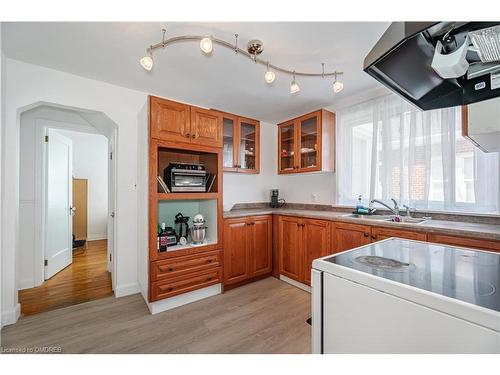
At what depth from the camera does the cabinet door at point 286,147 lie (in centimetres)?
313

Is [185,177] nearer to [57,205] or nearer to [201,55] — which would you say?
[201,55]

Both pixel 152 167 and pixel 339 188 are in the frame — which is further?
pixel 339 188

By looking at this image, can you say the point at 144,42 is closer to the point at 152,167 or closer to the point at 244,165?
the point at 152,167

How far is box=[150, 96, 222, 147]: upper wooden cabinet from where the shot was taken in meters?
2.05

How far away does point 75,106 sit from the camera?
2143 mm

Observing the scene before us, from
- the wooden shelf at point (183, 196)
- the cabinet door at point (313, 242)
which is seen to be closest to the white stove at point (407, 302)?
the cabinet door at point (313, 242)

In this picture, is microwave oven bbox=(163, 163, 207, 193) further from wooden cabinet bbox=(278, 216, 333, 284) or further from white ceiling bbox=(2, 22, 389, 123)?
wooden cabinet bbox=(278, 216, 333, 284)

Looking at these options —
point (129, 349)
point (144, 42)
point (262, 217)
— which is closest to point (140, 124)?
point (144, 42)

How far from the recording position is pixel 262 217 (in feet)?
9.17

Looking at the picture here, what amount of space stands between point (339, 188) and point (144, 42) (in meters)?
2.49

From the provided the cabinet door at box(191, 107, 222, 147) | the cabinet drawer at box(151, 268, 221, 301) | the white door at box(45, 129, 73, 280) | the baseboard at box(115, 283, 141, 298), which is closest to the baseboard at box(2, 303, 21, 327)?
the baseboard at box(115, 283, 141, 298)

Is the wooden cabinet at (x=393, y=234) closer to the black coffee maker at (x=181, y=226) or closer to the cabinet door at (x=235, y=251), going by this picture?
the cabinet door at (x=235, y=251)

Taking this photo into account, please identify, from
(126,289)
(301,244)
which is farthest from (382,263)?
(126,289)

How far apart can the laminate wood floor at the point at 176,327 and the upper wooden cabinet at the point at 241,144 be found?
5.45ft
